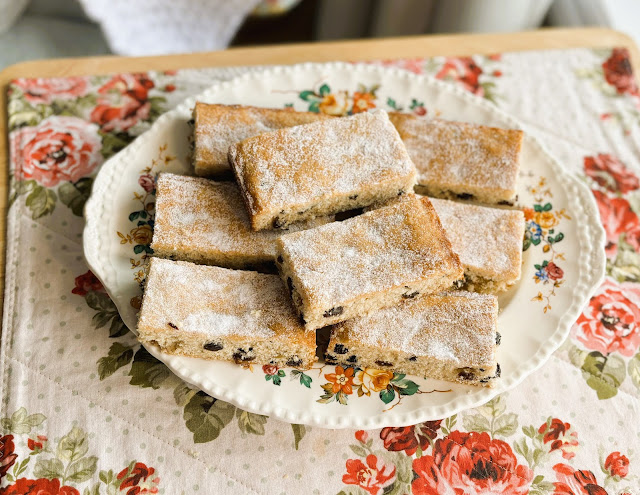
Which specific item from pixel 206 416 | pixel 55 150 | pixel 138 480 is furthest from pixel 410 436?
pixel 55 150

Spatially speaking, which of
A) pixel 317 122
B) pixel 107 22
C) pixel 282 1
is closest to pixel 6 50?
pixel 107 22

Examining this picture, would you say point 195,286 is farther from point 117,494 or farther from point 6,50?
point 6,50

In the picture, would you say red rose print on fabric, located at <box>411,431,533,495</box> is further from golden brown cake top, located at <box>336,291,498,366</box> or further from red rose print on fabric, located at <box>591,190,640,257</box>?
red rose print on fabric, located at <box>591,190,640,257</box>

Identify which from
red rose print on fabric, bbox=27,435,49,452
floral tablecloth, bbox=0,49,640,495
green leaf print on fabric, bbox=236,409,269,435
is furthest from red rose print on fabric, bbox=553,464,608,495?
red rose print on fabric, bbox=27,435,49,452

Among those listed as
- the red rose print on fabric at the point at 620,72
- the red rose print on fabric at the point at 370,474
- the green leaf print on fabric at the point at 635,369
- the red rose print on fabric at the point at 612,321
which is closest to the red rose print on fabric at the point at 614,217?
the red rose print on fabric at the point at 612,321

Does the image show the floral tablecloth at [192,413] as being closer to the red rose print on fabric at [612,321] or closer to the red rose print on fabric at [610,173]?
the red rose print on fabric at [612,321]

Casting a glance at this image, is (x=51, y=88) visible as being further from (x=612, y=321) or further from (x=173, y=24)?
(x=612, y=321)
